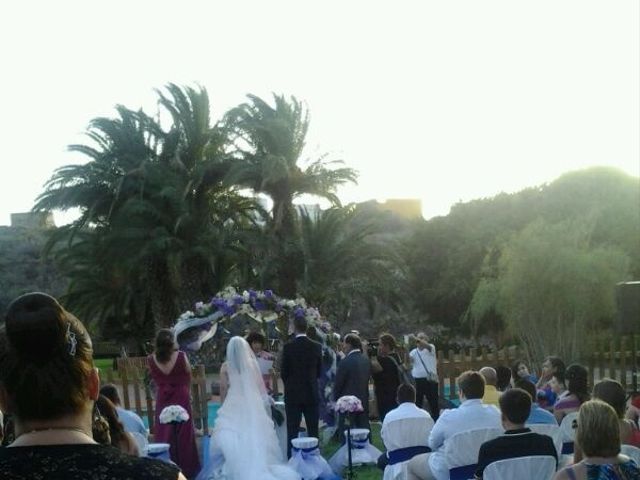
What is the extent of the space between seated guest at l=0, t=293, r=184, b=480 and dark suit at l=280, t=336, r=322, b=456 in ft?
26.5

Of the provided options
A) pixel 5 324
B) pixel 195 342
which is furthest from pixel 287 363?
pixel 5 324

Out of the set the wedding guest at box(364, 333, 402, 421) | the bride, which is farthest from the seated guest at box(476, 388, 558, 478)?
the wedding guest at box(364, 333, 402, 421)

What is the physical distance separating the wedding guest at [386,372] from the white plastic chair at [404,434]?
4176 millimetres

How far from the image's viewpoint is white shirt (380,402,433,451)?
7043 mm

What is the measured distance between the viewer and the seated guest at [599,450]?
3912 millimetres

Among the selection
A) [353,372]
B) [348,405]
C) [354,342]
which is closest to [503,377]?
[348,405]

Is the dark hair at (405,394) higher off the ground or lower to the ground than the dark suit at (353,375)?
higher

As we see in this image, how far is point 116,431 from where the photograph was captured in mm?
4449

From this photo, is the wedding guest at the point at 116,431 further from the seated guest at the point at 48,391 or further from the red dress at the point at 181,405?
the red dress at the point at 181,405

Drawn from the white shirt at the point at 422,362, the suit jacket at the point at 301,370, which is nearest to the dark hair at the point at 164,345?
the suit jacket at the point at 301,370

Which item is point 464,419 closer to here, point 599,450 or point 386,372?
point 599,450

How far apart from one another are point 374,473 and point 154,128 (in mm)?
17035

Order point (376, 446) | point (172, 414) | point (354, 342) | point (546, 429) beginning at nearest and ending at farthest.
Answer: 1. point (546, 429)
2. point (172, 414)
3. point (354, 342)
4. point (376, 446)

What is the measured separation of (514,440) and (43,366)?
3768 millimetres
